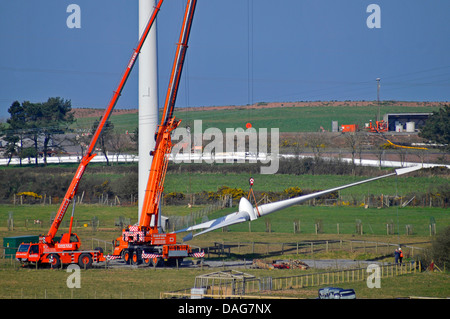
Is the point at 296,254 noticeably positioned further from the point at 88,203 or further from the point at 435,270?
the point at 88,203

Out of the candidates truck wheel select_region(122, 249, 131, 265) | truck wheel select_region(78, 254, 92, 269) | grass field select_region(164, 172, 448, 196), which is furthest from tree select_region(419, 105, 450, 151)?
truck wheel select_region(78, 254, 92, 269)

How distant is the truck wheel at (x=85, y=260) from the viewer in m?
48.2

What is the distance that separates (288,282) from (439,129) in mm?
83041

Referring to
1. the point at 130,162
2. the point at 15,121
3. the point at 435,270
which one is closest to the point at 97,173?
the point at 130,162

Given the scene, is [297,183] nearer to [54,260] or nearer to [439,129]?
[439,129]

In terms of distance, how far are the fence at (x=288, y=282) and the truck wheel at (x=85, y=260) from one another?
1239 centimetres

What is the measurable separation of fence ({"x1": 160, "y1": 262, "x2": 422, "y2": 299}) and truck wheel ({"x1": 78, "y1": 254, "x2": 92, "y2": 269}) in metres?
12.4

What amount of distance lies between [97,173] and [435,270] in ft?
238

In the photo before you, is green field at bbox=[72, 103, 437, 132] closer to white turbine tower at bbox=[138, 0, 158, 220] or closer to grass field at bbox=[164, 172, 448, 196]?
grass field at bbox=[164, 172, 448, 196]

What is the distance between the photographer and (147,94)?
201ft

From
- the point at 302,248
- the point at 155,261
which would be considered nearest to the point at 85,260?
the point at 155,261

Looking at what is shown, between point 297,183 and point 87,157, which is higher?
point 87,157

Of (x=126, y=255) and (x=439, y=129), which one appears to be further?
(x=439, y=129)

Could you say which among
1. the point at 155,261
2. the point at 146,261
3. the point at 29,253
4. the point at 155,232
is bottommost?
the point at 146,261
